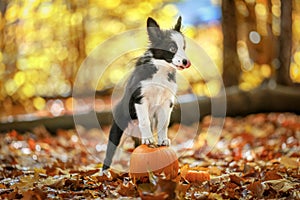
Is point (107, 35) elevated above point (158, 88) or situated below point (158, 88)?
above

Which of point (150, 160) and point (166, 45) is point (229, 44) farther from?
point (150, 160)

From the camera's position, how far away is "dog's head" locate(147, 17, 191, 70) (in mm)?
2816

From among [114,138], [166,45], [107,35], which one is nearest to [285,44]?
[107,35]

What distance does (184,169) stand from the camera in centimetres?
318

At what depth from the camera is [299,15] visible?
31.2 ft

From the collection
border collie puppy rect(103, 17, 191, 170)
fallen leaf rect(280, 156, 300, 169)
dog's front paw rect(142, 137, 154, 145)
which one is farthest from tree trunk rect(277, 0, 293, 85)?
dog's front paw rect(142, 137, 154, 145)

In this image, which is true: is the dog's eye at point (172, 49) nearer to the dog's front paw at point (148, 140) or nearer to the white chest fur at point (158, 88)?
the white chest fur at point (158, 88)

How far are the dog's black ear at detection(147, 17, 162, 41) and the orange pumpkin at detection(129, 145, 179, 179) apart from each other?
2.09ft

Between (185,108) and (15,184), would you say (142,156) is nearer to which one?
(15,184)

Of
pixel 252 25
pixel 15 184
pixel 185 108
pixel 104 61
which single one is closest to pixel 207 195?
pixel 15 184

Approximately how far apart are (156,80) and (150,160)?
1.51 feet

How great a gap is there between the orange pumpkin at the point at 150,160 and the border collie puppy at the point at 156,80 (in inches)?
2.4

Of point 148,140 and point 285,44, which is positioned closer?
point 148,140

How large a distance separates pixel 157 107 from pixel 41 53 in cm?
709
